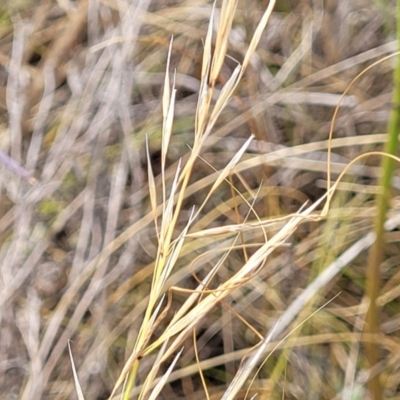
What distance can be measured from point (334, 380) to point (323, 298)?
11 cm

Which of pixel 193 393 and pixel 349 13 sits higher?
pixel 349 13

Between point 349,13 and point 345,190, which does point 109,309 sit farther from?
point 349,13

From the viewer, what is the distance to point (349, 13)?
0.99 meters

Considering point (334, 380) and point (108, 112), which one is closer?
point (334, 380)

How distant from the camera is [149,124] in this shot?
39.3 inches

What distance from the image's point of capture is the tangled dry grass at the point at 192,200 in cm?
88

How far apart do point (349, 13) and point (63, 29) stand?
1.63 ft

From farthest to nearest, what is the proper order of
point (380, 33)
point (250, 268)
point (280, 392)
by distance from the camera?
1. point (380, 33)
2. point (280, 392)
3. point (250, 268)

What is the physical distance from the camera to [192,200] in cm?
97

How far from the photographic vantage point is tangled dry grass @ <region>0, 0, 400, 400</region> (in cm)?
88

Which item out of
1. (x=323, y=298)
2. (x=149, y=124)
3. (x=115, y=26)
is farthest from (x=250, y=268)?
(x=115, y=26)

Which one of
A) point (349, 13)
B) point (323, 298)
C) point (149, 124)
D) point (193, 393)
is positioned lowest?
point (193, 393)

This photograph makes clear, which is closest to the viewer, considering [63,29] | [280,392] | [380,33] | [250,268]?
[250,268]

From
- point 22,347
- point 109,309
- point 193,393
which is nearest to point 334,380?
point 193,393
